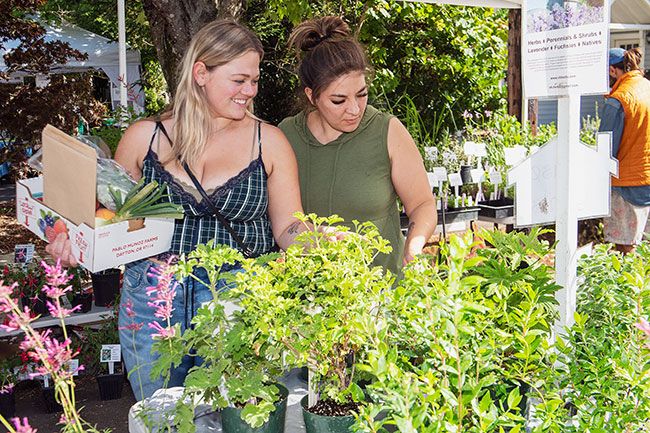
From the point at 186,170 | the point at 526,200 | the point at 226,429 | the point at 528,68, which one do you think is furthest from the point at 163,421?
the point at 528,68

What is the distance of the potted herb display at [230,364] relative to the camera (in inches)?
48.7

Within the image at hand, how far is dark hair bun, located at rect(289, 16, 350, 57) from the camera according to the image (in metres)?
2.26

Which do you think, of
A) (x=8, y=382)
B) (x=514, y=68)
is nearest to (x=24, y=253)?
(x=8, y=382)

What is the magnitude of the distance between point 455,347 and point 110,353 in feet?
9.45

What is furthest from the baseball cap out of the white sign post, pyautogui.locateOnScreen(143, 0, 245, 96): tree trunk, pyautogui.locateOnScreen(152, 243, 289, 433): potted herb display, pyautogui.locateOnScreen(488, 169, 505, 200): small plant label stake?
pyautogui.locateOnScreen(152, 243, 289, 433): potted herb display

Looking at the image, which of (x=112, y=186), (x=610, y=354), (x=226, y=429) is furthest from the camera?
(x=112, y=186)

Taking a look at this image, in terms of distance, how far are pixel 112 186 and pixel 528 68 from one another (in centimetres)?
113

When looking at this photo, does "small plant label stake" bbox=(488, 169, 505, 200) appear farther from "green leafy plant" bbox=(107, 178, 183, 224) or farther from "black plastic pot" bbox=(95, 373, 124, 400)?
"green leafy plant" bbox=(107, 178, 183, 224)

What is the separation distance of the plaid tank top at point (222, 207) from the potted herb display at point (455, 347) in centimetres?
74

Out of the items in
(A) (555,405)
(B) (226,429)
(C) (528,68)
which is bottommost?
(B) (226,429)

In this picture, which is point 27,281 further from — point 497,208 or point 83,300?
point 497,208

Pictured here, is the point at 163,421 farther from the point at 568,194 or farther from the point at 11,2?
the point at 11,2

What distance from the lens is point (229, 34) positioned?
1.99m

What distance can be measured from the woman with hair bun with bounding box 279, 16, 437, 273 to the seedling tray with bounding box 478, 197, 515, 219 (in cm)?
284
